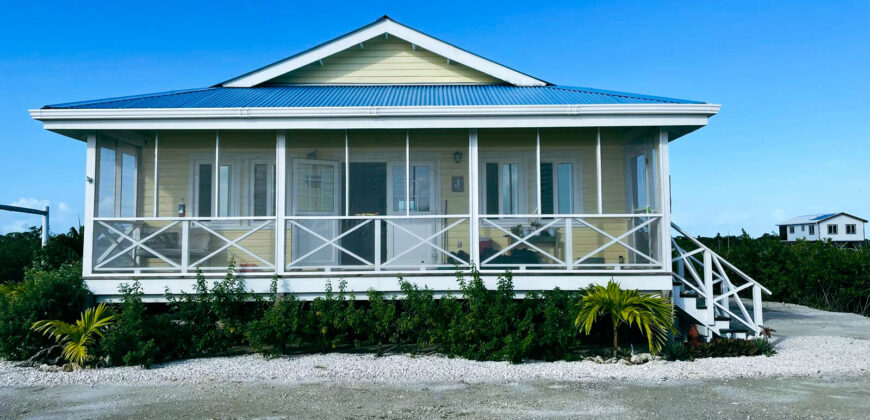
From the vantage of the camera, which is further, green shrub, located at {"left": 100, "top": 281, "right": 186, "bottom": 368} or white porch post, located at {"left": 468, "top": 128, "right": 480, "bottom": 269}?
white porch post, located at {"left": 468, "top": 128, "right": 480, "bottom": 269}

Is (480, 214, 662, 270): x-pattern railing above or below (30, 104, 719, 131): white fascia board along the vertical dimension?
below

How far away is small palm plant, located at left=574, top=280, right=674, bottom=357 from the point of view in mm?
8961

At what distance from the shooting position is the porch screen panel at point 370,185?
32.8 feet

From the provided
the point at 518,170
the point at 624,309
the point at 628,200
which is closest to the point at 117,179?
the point at 518,170

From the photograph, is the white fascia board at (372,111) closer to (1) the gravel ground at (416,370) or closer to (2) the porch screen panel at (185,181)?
(2) the porch screen panel at (185,181)

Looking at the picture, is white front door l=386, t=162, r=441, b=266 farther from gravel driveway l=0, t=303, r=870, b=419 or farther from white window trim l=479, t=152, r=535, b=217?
gravel driveway l=0, t=303, r=870, b=419

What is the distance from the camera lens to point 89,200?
9.89m

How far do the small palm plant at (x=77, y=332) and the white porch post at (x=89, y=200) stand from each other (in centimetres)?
88

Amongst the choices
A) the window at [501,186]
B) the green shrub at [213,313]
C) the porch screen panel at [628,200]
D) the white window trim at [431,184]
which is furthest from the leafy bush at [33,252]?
the porch screen panel at [628,200]

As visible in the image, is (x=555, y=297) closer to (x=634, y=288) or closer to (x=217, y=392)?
(x=634, y=288)

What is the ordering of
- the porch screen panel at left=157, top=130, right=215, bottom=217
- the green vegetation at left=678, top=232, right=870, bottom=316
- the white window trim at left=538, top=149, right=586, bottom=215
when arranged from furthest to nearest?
the green vegetation at left=678, top=232, right=870, bottom=316 < the porch screen panel at left=157, top=130, right=215, bottom=217 < the white window trim at left=538, top=149, right=586, bottom=215

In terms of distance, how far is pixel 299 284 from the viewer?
31.7 feet

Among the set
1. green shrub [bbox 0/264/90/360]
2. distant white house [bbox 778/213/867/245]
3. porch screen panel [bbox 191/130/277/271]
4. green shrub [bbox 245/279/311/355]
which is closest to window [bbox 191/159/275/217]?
porch screen panel [bbox 191/130/277/271]

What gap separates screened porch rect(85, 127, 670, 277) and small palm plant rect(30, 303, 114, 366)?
812mm
